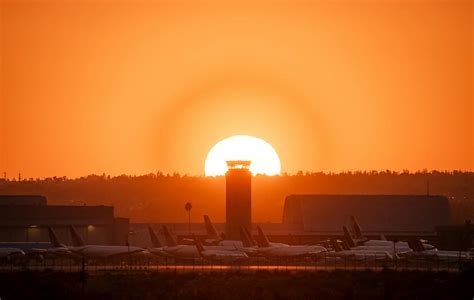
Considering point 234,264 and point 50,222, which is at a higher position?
point 50,222

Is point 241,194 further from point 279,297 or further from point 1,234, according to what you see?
point 279,297

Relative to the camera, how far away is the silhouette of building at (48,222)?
18775 centimetres

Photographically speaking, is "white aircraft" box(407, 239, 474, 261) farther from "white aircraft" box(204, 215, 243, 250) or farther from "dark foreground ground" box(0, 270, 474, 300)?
"white aircraft" box(204, 215, 243, 250)

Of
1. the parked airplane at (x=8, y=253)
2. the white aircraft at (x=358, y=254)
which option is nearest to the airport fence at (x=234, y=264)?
the white aircraft at (x=358, y=254)

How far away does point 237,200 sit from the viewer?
18962 centimetres

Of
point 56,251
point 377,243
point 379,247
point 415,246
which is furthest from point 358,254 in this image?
point 56,251

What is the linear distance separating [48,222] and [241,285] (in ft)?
224

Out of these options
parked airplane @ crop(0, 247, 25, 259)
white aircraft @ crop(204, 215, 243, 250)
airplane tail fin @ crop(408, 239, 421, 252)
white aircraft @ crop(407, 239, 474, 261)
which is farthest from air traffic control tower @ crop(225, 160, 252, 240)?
parked airplane @ crop(0, 247, 25, 259)

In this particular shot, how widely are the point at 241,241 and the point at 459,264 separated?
32739 millimetres

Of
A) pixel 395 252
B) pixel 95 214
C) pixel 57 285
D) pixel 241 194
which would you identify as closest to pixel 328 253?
pixel 395 252

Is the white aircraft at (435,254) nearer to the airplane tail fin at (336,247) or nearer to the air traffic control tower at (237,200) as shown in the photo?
the airplane tail fin at (336,247)

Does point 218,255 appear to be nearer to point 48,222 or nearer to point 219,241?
point 219,241

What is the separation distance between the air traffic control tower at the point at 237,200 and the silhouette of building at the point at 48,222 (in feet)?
54.3

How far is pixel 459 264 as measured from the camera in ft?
512
